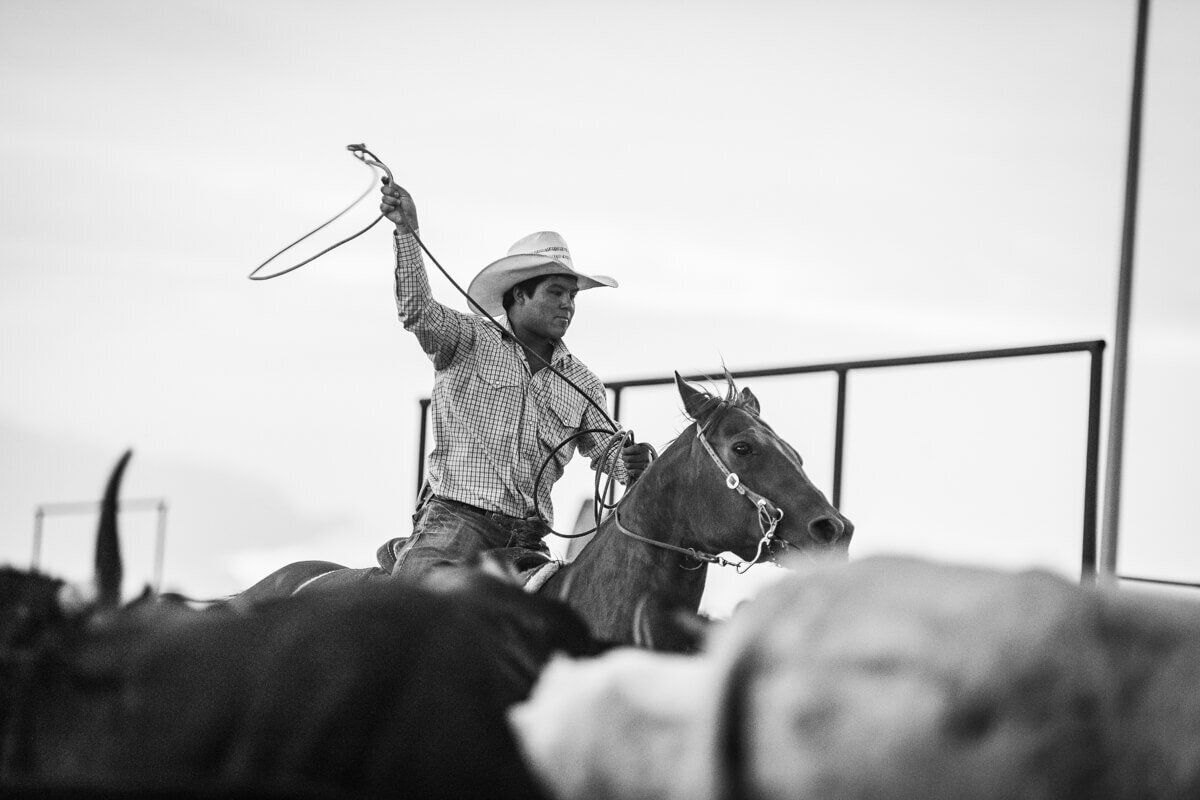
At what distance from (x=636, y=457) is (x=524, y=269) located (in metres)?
0.80

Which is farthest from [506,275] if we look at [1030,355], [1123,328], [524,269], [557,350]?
[1123,328]

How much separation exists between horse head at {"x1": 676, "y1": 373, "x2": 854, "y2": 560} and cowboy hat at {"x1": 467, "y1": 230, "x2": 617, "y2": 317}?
2.62 ft

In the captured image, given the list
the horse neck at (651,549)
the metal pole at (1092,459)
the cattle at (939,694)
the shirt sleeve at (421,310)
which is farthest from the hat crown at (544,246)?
the cattle at (939,694)

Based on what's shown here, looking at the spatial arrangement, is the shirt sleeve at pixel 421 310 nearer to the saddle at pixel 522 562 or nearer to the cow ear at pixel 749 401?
the saddle at pixel 522 562

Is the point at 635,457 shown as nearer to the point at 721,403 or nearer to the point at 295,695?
the point at 721,403

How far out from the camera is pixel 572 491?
4898 millimetres

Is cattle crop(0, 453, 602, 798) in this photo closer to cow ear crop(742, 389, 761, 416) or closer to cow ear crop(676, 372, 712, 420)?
cow ear crop(676, 372, 712, 420)

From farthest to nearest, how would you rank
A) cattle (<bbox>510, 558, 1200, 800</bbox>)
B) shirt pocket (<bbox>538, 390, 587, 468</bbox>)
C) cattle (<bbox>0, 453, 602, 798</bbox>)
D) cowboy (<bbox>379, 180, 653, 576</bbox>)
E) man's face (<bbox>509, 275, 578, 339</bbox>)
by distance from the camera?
1. man's face (<bbox>509, 275, 578, 339</bbox>)
2. shirt pocket (<bbox>538, 390, 587, 468</bbox>)
3. cowboy (<bbox>379, 180, 653, 576</bbox>)
4. cattle (<bbox>0, 453, 602, 798</bbox>)
5. cattle (<bbox>510, 558, 1200, 800</bbox>)

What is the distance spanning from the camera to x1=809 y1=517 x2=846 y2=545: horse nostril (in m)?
3.59

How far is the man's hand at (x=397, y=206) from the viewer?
405 centimetres

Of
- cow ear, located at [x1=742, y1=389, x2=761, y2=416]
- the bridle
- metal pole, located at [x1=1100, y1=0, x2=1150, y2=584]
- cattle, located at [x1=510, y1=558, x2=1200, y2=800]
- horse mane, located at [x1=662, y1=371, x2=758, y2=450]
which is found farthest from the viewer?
cow ear, located at [x1=742, y1=389, x2=761, y2=416]

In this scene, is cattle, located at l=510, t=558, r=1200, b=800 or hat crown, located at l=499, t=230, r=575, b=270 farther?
hat crown, located at l=499, t=230, r=575, b=270

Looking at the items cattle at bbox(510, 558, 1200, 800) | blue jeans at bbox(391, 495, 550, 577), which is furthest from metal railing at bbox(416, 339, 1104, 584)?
cattle at bbox(510, 558, 1200, 800)

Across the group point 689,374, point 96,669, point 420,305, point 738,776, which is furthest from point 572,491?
point 738,776
